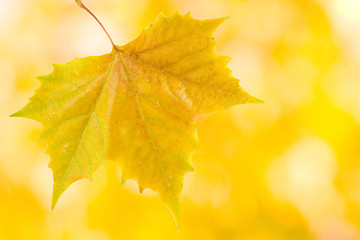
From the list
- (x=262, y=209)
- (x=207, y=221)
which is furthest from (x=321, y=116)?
(x=207, y=221)

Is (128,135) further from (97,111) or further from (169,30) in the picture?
(169,30)

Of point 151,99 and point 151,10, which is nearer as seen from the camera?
point 151,99

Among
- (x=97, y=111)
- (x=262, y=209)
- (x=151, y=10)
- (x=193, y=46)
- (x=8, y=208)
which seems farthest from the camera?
(x=262, y=209)

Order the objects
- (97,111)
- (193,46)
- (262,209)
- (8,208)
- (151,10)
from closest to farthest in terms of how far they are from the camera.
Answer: (193,46) < (97,111) < (8,208) < (151,10) < (262,209)

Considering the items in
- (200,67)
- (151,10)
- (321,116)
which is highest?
(151,10)

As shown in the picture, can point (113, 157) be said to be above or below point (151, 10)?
below

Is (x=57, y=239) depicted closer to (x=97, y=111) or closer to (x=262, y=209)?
(x=262, y=209)
